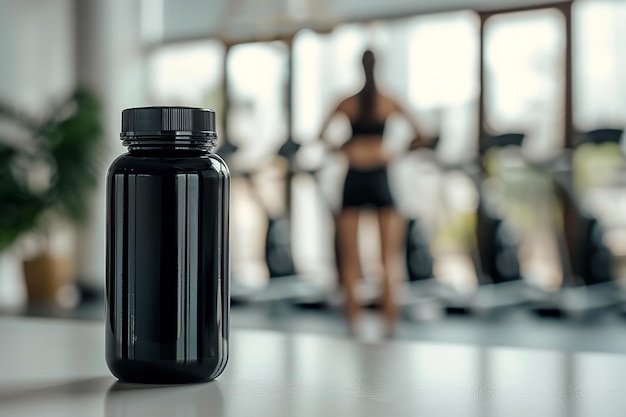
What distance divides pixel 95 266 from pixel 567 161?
4281 millimetres

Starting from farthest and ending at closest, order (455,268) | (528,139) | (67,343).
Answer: (455,268), (528,139), (67,343)

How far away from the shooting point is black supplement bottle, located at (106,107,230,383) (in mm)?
755

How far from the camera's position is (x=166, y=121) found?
760 millimetres

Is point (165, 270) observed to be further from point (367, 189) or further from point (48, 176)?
point (48, 176)

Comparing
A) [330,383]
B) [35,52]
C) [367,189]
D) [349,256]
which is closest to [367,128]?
[367,189]

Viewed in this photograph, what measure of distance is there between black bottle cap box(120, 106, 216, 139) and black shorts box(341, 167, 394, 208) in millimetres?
4715

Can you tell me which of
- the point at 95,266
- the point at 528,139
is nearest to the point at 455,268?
the point at 528,139

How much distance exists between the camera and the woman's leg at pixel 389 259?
18.3 feet

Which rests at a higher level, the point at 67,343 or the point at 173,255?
the point at 173,255

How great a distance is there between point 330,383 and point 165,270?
17 cm

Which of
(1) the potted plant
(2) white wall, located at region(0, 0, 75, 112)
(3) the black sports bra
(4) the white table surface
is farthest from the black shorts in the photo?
(4) the white table surface

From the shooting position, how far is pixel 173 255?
756mm

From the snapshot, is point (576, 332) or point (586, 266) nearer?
point (576, 332)

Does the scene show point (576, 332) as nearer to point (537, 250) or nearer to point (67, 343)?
point (537, 250)
